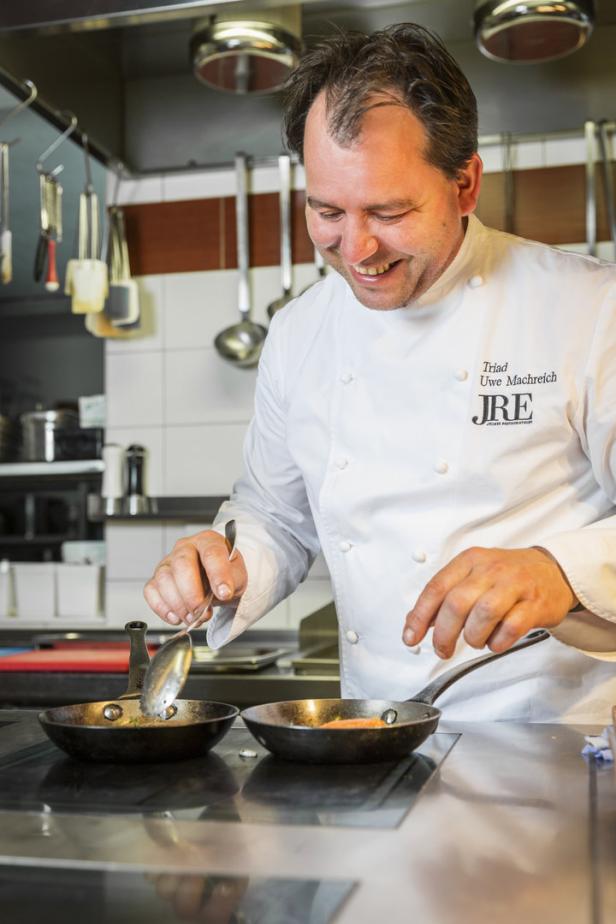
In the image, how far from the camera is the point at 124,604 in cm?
309

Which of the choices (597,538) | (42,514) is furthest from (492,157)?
(597,538)

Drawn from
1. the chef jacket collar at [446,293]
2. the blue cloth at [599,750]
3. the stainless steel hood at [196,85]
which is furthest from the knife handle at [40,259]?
the blue cloth at [599,750]

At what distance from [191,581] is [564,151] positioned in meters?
2.11

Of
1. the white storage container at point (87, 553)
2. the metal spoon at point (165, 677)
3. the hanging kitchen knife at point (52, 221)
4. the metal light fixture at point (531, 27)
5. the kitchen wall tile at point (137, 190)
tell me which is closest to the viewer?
the metal spoon at point (165, 677)

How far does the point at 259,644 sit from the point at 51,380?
4.38 feet

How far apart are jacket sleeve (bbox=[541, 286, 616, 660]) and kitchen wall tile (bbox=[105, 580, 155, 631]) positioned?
1934 millimetres

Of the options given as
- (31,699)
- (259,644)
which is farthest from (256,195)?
(31,699)

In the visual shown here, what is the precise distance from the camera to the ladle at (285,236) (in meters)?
2.99

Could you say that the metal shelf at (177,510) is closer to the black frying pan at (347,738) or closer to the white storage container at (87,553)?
the white storage container at (87,553)

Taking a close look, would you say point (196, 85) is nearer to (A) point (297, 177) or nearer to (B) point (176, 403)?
(A) point (297, 177)

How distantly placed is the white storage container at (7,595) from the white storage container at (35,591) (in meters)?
0.01

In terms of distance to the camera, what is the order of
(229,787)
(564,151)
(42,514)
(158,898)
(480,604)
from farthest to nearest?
(42,514), (564,151), (480,604), (229,787), (158,898)

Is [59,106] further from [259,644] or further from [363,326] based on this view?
[363,326]

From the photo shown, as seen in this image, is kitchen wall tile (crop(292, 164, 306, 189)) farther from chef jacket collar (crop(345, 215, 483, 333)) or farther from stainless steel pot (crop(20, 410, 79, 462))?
chef jacket collar (crop(345, 215, 483, 333))
